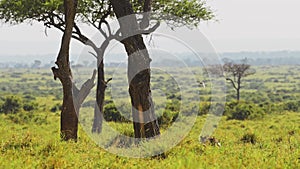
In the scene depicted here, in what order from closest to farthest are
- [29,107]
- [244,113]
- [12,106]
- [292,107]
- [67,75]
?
1. [67,75]
2. [12,106]
3. [244,113]
4. [29,107]
5. [292,107]

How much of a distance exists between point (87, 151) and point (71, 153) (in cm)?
70

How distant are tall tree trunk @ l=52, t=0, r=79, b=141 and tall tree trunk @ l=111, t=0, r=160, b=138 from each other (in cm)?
119

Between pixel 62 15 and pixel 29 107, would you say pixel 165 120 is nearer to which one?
pixel 62 15

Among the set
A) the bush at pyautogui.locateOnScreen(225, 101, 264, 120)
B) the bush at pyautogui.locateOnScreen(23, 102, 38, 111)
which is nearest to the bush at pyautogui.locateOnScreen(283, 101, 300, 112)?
the bush at pyautogui.locateOnScreen(225, 101, 264, 120)

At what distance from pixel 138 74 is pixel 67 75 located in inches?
73.5

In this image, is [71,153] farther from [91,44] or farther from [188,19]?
[188,19]

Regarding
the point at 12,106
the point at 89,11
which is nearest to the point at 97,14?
the point at 89,11

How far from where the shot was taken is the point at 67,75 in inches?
420

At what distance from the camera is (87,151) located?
8391mm

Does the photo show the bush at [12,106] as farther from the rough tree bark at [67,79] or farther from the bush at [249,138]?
the rough tree bark at [67,79]

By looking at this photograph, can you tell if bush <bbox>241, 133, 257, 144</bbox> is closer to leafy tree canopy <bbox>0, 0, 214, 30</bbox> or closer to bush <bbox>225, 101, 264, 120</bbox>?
leafy tree canopy <bbox>0, 0, 214, 30</bbox>

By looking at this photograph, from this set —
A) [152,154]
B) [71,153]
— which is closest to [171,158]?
[152,154]

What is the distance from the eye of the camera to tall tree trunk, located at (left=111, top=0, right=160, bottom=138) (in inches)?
391

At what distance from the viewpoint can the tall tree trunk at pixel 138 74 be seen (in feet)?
32.6
